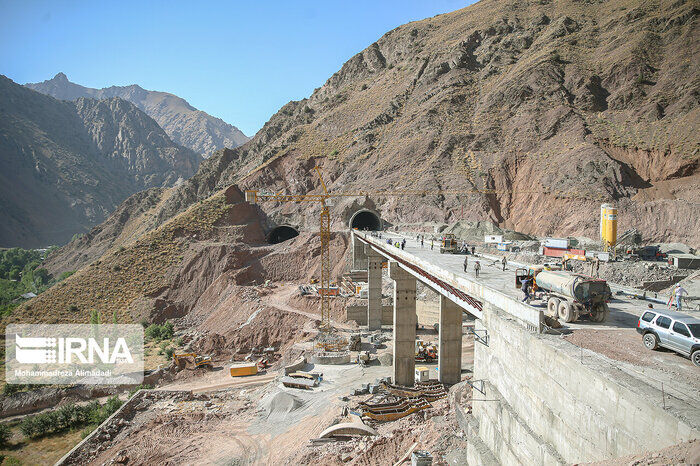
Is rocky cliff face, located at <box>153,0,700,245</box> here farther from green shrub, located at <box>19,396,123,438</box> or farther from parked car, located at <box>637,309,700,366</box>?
green shrub, located at <box>19,396,123,438</box>

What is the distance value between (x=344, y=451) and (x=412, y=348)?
10.6 m

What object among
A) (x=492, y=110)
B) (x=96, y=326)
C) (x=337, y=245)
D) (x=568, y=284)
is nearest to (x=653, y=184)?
(x=492, y=110)

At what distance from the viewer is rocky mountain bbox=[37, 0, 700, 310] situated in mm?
Answer: 46469

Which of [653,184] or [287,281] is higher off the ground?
[653,184]

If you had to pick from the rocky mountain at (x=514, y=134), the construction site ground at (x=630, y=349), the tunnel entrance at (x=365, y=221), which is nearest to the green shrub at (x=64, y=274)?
the rocky mountain at (x=514, y=134)

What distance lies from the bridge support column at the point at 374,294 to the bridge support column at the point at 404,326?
11.9 meters

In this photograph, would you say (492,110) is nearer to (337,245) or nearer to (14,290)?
(337,245)

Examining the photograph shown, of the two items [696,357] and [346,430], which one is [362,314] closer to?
[346,430]

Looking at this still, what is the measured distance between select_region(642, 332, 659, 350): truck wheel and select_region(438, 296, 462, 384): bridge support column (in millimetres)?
12783

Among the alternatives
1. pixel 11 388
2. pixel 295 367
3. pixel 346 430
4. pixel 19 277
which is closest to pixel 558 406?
pixel 346 430

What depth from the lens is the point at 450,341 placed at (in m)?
24.2

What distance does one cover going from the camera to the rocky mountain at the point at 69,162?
136250 mm

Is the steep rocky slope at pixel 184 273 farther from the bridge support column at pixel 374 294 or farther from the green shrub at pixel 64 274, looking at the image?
the green shrub at pixel 64 274

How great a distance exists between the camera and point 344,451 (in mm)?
17547
